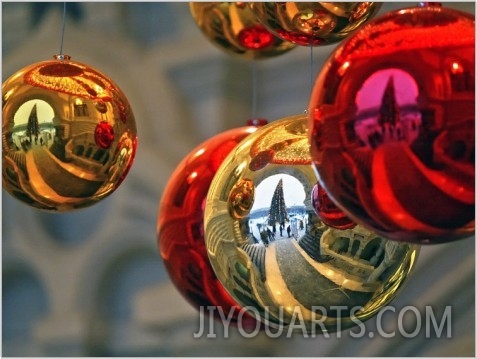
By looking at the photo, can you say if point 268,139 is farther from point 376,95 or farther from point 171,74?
point 171,74

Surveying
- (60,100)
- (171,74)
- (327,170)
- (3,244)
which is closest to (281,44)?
(60,100)

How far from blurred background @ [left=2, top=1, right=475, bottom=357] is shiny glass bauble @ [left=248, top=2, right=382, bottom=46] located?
1184mm

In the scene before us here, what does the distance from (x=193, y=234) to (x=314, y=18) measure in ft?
0.77

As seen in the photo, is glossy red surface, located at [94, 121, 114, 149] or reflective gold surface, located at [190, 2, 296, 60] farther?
reflective gold surface, located at [190, 2, 296, 60]

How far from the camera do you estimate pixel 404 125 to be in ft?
1.54

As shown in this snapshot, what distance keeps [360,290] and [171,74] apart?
4.71 feet

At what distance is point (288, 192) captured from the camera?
657 mm

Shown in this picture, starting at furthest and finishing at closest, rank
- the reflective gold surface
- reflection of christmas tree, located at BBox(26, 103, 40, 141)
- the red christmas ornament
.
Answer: the reflective gold surface, reflection of christmas tree, located at BBox(26, 103, 40, 141), the red christmas ornament

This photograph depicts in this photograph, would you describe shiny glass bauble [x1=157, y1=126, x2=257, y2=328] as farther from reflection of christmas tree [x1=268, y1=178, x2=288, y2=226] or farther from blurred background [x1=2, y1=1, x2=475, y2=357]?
blurred background [x1=2, y1=1, x2=475, y2=357]

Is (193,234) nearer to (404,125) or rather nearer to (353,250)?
(353,250)

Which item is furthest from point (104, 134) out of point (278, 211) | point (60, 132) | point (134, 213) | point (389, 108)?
point (134, 213)

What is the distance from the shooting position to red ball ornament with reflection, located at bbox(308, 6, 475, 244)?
18.4 inches

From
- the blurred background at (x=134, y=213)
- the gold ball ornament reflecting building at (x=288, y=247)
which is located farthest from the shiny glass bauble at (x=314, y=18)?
the blurred background at (x=134, y=213)

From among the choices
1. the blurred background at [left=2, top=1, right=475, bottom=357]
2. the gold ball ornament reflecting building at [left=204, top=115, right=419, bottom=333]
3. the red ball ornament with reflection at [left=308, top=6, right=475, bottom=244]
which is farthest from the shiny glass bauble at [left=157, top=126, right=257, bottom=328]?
the blurred background at [left=2, top=1, right=475, bottom=357]
